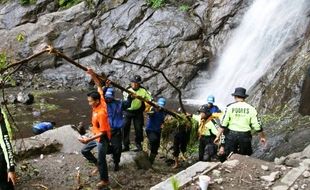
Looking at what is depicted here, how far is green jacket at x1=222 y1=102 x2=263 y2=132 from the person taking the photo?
26.6ft

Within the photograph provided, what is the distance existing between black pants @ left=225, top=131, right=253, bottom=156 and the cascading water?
9.74 metres

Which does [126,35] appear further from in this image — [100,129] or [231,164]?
[231,164]

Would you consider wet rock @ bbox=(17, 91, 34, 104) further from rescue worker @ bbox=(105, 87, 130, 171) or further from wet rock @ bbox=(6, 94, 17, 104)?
rescue worker @ bbox=(105, 87, 130, 171)

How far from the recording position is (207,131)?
31.6ft

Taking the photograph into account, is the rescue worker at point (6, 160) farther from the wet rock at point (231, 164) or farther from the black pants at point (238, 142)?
the black pants at point (238, 142)

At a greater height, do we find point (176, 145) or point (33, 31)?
point (33, 31)

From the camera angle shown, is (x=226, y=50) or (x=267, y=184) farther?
(x=226, y=50)

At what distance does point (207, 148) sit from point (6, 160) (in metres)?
4.65

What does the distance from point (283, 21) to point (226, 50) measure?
310 cm

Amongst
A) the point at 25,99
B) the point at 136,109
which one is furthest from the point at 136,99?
the point at 25,99

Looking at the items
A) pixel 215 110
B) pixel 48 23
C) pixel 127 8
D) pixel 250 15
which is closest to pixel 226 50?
pixel 250 15

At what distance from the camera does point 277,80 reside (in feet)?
45.8

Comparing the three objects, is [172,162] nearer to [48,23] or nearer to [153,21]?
[153,21]

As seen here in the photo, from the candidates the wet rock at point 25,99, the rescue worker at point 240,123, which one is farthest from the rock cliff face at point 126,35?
the rescue worker at point 240,123
